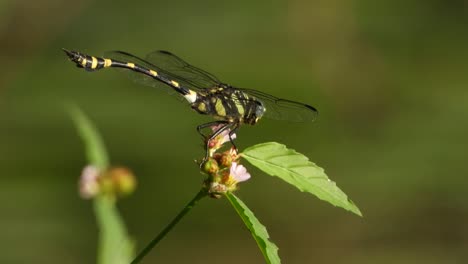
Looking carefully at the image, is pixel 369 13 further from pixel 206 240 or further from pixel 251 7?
pixel 206 240

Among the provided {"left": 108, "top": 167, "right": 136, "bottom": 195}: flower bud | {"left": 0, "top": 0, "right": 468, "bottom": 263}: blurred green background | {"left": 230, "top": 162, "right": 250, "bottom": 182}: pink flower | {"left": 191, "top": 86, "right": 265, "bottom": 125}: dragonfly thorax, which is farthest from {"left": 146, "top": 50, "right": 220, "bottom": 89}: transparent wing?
{"left": 0, "top": 0, "right": 468, "bottom": 263}: blurred green background

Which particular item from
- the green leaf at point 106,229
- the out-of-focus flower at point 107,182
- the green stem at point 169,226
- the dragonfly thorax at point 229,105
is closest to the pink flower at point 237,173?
the green stem at point 169,226

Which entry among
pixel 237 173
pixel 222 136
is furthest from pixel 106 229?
pixel 237 173

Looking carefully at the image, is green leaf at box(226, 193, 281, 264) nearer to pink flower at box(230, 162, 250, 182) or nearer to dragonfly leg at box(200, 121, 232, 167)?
pink flower at box(230, 162, 250, 182)

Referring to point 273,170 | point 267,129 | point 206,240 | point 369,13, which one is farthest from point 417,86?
point 273,170

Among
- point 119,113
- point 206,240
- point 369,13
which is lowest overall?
point 206,240

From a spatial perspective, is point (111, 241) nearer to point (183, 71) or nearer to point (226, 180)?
point (226, 180)
